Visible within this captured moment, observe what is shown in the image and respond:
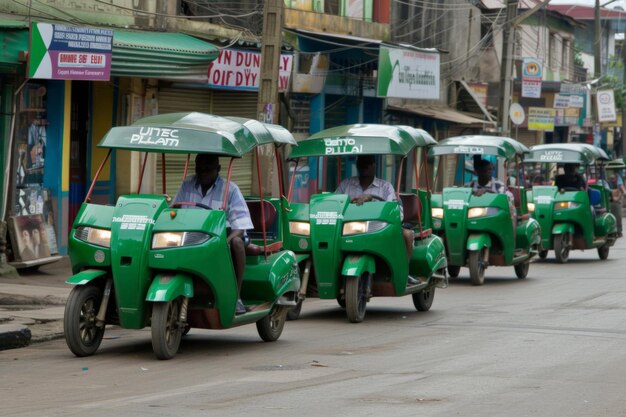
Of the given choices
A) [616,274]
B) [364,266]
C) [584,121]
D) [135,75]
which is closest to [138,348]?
[364,266]

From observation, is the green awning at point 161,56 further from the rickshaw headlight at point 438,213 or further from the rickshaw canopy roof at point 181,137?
the rickshaw canopy roof at point 181,137

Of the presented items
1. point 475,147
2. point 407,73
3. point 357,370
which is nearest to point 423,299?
point 475,147

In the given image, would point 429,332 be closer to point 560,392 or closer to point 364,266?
point 364,266

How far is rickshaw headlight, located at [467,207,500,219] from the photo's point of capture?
18.4m

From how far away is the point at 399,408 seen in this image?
314 inches

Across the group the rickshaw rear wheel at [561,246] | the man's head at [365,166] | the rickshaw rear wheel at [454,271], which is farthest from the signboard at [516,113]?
the man's head at [365,166]

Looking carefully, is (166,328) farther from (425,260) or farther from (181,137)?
(425,260)

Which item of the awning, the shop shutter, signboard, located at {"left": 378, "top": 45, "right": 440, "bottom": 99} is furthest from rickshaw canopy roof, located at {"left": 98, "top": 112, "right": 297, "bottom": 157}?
the awning

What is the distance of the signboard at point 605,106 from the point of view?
48.5 metres

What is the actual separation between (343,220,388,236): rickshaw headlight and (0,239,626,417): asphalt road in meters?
1.06

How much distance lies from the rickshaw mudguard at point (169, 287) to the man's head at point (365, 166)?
4.59 meters

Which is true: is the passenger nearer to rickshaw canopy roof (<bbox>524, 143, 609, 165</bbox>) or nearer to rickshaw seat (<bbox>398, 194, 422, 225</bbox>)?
rickshaw canopy roof (<bbox>524, 143, 609, 165</bbox>)

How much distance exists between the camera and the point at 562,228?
22875 millimetres

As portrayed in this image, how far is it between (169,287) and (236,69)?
13.8 metres
